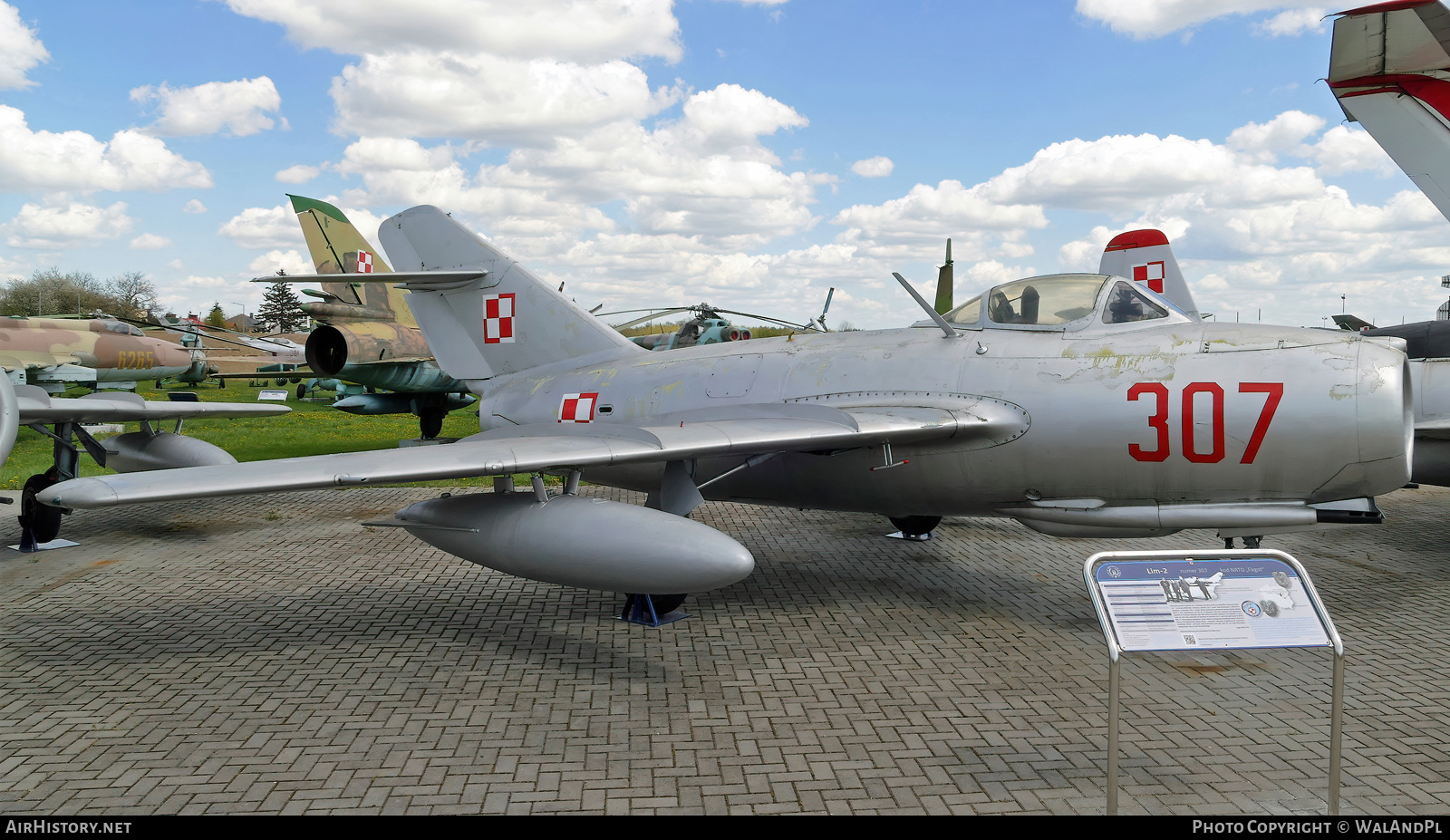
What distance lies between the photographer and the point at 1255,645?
11.4ft

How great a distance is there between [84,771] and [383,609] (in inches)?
120

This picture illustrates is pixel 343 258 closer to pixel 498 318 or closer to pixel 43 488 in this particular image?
pixel 43 488

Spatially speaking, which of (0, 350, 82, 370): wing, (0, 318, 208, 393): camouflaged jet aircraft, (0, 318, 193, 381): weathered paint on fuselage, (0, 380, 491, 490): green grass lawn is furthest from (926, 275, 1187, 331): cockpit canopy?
(0, 318, 193, 381): weathered paint on fuselage

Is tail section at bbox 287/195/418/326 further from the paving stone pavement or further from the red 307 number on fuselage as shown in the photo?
the red 307 number on fuselage

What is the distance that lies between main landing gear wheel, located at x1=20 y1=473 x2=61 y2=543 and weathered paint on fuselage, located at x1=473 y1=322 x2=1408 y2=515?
667 centimetres

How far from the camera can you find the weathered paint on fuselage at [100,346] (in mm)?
21359

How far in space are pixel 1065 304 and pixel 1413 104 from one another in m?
6.32

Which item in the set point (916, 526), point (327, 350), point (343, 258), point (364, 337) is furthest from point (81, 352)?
point (916, 526)

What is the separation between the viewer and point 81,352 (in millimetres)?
22062

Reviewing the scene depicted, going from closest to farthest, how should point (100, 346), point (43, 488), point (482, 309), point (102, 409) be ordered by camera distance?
point (102, 409) < point (43, 488) < point (482, 309) < point (100, 346)

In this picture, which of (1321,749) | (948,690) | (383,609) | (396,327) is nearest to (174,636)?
(383,609)

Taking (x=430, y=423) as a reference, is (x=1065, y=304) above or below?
above

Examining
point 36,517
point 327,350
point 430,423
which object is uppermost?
point 327,350

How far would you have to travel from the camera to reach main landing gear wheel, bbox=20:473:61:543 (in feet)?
30.9
